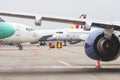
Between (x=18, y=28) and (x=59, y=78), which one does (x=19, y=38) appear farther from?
(x=59, y=78)

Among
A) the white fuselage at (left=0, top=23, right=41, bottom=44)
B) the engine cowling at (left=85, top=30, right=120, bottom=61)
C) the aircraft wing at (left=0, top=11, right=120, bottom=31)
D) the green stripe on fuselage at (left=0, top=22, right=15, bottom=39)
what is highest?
the aircraft wing at (left=0, top=11, right=120, bottom=31)

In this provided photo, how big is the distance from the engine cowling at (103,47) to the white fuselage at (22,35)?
30740 millimetres

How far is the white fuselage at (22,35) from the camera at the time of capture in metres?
48.2

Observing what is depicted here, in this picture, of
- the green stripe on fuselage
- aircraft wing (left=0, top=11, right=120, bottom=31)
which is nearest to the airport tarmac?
aircraft wing (left=0, top=11, right=120, bottom=31)

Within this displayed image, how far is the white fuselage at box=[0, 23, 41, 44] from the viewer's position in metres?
48.2

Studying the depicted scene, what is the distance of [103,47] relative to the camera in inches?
664

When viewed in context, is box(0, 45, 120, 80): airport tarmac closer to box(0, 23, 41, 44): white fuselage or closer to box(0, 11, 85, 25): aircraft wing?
box(0, 11, 85, 25): aircraft wing

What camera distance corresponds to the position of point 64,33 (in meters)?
105

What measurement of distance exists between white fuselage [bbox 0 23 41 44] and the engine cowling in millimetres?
30740

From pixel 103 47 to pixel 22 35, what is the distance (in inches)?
1367

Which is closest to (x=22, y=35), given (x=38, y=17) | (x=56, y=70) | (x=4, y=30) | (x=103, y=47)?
(x=4, y=30)

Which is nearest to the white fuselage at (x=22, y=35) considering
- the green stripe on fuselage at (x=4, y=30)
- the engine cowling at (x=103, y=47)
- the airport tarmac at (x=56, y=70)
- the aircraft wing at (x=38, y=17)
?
the green stripe on fuselage at (x=4, y=30)

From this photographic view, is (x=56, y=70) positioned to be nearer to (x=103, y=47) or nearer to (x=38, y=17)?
(x=103, y=47)

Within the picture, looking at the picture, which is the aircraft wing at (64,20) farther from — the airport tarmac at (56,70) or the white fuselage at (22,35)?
the white fuselage at (22,35)
